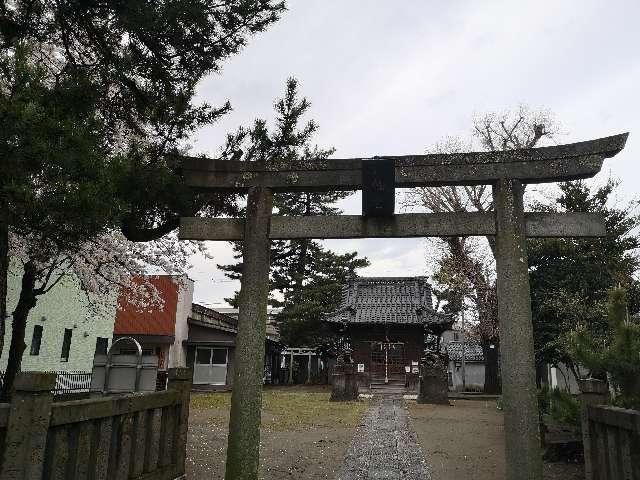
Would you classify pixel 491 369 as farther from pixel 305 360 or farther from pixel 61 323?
pixel 61 323

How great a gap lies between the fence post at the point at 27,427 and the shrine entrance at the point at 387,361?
84.0 ft

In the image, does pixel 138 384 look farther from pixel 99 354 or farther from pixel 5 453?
pixel 5 453

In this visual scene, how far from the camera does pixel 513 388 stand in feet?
17.4

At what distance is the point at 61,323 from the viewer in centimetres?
1936

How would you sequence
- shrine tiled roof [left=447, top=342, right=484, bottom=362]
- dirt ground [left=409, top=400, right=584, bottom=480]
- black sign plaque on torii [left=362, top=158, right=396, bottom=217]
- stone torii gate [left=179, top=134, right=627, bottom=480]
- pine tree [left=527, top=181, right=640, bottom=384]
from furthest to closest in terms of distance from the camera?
shrine tiled roof [left=447, top=342, right=484, bottom=362] → pine tree [left=527, top=181, right=640, bottom=384] → dirt ground [left=409, top=400, right=584, bottom=480] → black sign plaque on torii [left=362, top=158, right=396, bottom=217] → stone torii gate [left=179, top=134, right=627, bottom=480]

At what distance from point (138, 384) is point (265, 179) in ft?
11.6

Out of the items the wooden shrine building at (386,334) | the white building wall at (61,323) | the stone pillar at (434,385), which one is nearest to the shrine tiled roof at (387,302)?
the wooden shrine building at (386,334)

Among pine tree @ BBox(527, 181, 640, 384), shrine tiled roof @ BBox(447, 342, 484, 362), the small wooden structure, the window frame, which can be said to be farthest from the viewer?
shrine tiled roof @ BBox(447, 342, 484, 362)

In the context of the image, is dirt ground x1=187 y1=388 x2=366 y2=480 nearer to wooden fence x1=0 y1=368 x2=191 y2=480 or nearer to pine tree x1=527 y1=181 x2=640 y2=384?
wooden fence x1=0 y1=368 x2=191 y2=480

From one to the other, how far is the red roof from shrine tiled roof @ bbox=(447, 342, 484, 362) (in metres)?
20.8

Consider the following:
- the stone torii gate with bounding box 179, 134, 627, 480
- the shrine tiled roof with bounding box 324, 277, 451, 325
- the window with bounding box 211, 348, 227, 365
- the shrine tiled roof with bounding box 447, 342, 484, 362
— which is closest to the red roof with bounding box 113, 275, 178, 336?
the window with bounding box 211, 348, 227, 365

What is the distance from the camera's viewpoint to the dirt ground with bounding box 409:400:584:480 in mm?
7391

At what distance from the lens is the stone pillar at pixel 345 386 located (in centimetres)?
2072

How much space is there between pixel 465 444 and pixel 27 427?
8.96 metres
